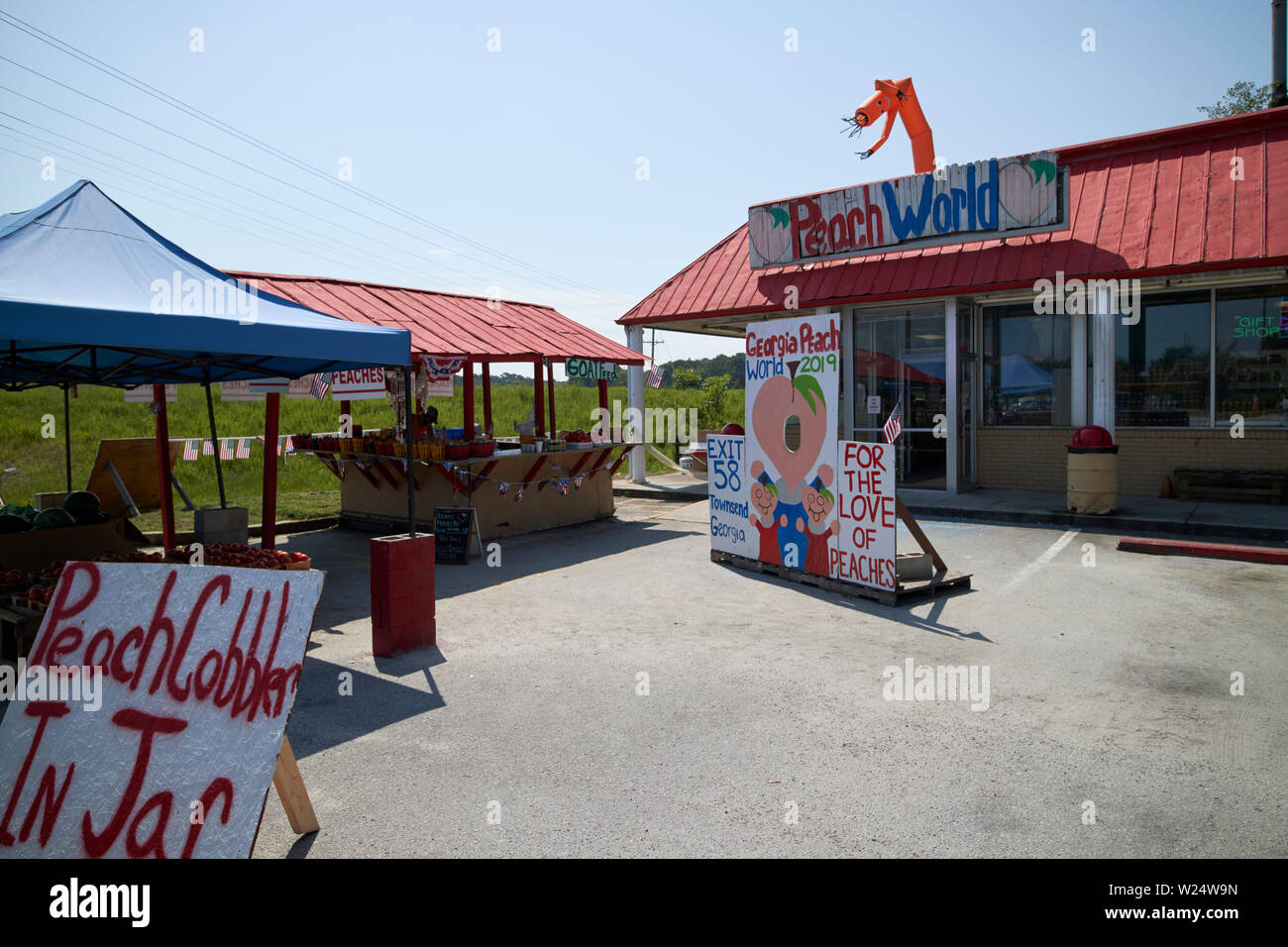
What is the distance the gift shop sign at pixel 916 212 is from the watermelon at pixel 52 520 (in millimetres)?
12663

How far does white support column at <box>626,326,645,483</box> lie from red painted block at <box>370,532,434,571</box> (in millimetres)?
11088

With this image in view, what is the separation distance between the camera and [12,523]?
8.66m

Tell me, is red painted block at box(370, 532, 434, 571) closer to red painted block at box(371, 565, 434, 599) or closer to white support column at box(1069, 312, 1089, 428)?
red painted block at box(371, 565, 434, 599)

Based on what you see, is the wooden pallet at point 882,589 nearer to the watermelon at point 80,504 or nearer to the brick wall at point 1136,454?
the brick wall at point 1136,454

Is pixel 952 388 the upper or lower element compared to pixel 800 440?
upper

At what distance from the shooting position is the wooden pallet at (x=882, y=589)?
838cm

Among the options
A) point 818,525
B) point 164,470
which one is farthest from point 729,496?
point 164,470

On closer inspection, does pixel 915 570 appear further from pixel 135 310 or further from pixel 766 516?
pixel 135 310

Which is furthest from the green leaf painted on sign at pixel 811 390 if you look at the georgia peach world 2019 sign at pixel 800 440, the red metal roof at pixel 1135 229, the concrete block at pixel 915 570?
the red metal roof at pixel 1135 229

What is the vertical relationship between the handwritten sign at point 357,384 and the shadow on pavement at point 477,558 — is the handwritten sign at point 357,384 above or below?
above

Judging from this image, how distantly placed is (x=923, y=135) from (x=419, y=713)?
54.3 feet

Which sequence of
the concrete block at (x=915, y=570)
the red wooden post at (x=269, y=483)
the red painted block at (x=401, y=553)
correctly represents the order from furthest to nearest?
1. the red wooden post at (x=269, y=483)
2. the concrete block at (x=915, y=570)
3. the red painted block at (x=401, y=553)

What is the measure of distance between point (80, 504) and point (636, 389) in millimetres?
11048

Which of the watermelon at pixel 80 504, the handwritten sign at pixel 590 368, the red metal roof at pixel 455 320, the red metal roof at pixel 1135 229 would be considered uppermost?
the red metal roof at pixel 1135 229
